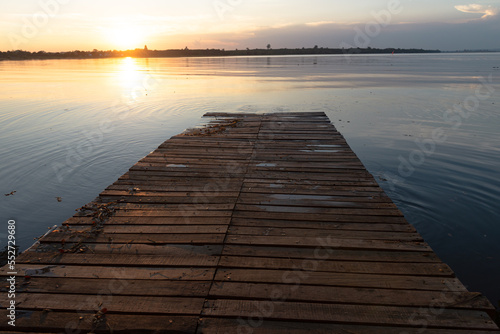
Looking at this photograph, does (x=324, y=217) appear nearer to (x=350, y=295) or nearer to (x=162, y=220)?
(x=350, y=295)

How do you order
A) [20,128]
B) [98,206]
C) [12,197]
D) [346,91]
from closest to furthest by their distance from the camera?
[98,206]
[12,197]
[20,128]
[346,91]

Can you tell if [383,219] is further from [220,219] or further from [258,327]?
[258,327]

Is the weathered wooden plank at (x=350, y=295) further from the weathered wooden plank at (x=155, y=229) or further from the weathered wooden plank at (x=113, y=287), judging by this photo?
the weathered wooden plank at (x=155, y=229)

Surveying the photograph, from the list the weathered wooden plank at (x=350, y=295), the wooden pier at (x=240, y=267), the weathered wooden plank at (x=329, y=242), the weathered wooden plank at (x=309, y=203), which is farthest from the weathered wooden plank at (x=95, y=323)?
the weathered wooden plank at (x=309, y=203)

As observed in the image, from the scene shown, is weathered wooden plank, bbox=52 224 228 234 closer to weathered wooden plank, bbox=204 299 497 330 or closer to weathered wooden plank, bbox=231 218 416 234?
weathered wooden plank, bbox=231 218 416 234

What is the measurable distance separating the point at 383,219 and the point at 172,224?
2.90 m

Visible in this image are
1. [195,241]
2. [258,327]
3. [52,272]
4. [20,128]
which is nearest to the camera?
[258,327]

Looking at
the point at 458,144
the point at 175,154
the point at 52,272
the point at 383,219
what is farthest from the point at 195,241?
the point at 458,144

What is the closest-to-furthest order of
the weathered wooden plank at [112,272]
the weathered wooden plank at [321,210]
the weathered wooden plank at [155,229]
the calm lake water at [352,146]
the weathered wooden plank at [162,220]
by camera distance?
1. the weathered wooden plank at [112,272]
2. the weathered wooden plank at [155,229]
3. the weathered wooden plank at [162,220]
4. the weathered wooden plank at [321,210]
5. the calm lake water at [352,146]

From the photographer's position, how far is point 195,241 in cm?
405

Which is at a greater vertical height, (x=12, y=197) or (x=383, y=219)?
(x=383, y=219)

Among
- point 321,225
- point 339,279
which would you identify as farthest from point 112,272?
point 321,225

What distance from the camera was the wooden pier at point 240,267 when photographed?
2.84 m

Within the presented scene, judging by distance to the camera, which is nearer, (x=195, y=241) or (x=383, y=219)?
(x=195, y=241)
